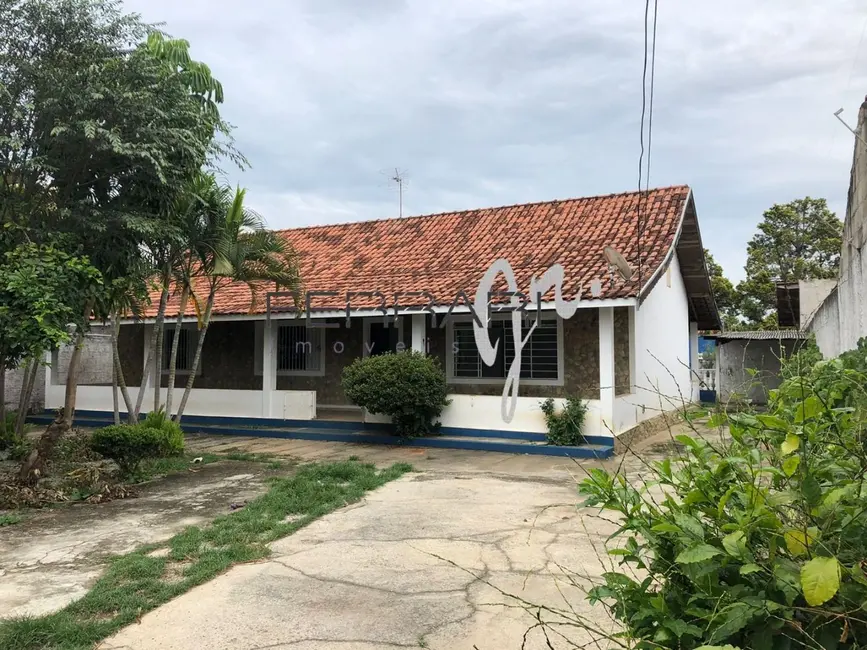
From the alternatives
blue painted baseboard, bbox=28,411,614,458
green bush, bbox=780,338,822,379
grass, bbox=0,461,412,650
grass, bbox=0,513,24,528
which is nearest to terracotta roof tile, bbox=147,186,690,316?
blue painted baseboard, bbox=28,411,614,458

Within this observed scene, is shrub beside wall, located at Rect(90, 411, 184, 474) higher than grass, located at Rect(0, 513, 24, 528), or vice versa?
shrub beside wall, located at Rect(90, 411, 184, 474)

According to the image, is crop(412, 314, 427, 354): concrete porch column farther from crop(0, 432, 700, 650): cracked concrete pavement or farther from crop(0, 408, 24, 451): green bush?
crop(0, 408, 24, 451): green bush

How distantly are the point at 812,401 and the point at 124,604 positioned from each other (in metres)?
4.15

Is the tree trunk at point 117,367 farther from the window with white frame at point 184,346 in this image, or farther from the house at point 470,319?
the window with white frame at point 184,346

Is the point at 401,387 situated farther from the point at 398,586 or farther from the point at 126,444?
the point at 398,586

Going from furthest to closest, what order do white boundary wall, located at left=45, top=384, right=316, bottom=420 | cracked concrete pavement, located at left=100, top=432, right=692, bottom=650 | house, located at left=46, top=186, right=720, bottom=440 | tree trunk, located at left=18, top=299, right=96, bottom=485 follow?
1. white boundary wall, located at left=45, top=384, right=316, bottom=420
2. house, located at left=46, top=186, right=720, bottom=440
3. tree trunk, located at left=18, top=299, right=96, bottom=485
4. cracked concrete pavement, located at left=100, top=432, right=692, bottom=650

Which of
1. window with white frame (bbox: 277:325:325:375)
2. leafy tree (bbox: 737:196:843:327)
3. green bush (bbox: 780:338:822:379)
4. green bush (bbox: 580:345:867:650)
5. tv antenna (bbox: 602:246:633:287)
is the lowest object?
green bush (bbox: 580:345:867:650)

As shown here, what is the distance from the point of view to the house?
11484 mm

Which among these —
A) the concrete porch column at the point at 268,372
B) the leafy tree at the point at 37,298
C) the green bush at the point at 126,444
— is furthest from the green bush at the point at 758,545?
the concrete porch column at the point at 268,372

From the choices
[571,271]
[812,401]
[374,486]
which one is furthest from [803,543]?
[571,271]

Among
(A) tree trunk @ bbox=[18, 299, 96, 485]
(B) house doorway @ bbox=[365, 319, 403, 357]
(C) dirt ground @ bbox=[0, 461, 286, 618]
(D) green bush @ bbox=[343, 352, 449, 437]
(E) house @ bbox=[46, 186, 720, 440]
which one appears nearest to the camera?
(C) dirt ground @ bbox=[0, 461, 286, 618]

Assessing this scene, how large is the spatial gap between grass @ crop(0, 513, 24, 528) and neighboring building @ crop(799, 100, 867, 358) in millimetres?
8490

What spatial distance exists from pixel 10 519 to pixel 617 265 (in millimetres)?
8454

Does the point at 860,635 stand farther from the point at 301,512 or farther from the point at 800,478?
Result: the point at 301,512
